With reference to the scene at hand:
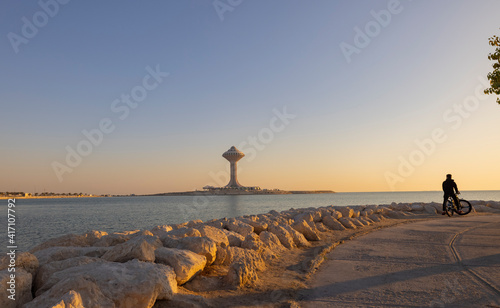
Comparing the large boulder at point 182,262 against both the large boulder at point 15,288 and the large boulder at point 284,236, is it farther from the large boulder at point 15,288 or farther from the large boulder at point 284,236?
the large boulder at point 284,236

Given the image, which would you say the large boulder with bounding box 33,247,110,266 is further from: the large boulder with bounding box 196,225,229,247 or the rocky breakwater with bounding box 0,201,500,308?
the large boulder with bounding box 196,225,229,247

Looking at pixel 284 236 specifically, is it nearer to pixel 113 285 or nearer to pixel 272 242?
pixel 272 242

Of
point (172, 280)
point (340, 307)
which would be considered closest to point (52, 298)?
point (172, 280)

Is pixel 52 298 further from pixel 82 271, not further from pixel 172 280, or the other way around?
pixel 172 280

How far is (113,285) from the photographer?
3.43 metres

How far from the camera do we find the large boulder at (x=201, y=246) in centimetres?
513

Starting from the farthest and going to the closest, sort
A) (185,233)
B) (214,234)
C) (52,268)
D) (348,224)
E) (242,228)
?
(348,224), (242,228), (214,234), (185,233), (52,268)

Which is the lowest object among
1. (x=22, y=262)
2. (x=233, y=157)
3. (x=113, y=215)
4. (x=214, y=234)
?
(x=113, y=215)

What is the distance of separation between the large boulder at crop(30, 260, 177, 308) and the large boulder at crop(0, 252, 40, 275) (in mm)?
376

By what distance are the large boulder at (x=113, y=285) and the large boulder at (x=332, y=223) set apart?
25.7ft

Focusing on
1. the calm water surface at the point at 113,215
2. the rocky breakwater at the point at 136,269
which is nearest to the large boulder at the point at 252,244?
the rocky breakwater at the point at 136,269

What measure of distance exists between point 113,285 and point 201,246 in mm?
1847

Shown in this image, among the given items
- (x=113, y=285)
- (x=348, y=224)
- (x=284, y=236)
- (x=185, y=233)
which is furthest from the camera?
(x=348, y=224)

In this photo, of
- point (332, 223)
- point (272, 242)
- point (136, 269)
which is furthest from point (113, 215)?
point (136, 269)
